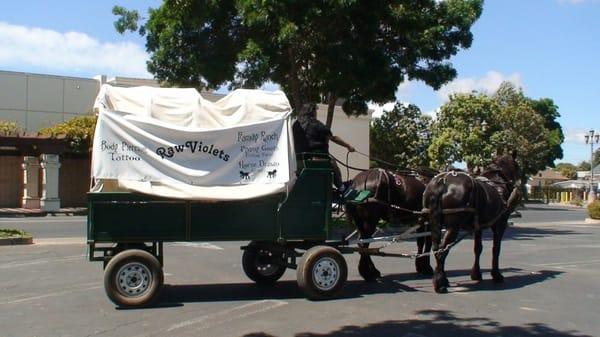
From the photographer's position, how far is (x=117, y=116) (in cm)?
871

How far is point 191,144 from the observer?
8875 millimetres

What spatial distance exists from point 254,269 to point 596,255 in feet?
31.1

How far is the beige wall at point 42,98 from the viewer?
37656 millimetres

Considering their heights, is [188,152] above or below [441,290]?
above

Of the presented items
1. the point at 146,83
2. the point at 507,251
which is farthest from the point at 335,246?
the point at 146,83

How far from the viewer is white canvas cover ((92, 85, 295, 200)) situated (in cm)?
865

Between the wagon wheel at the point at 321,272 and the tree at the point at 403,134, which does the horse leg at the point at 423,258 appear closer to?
the wagon wheel at the point at 321,272

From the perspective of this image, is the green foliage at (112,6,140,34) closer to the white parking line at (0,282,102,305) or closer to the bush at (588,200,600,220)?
the white parking line at (0,282,102,305)

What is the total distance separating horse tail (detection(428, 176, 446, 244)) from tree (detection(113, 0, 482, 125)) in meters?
8.72

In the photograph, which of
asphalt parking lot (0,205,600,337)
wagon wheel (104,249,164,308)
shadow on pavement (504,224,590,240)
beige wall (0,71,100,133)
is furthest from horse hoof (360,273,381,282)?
beige wall (0,71,100,133)

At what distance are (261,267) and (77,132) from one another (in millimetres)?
24762

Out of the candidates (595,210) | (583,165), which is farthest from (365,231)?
(583,165)

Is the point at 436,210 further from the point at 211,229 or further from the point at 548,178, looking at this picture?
the point at 548,178

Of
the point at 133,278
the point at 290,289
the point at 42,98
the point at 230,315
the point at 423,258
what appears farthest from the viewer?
the point at 42,98
